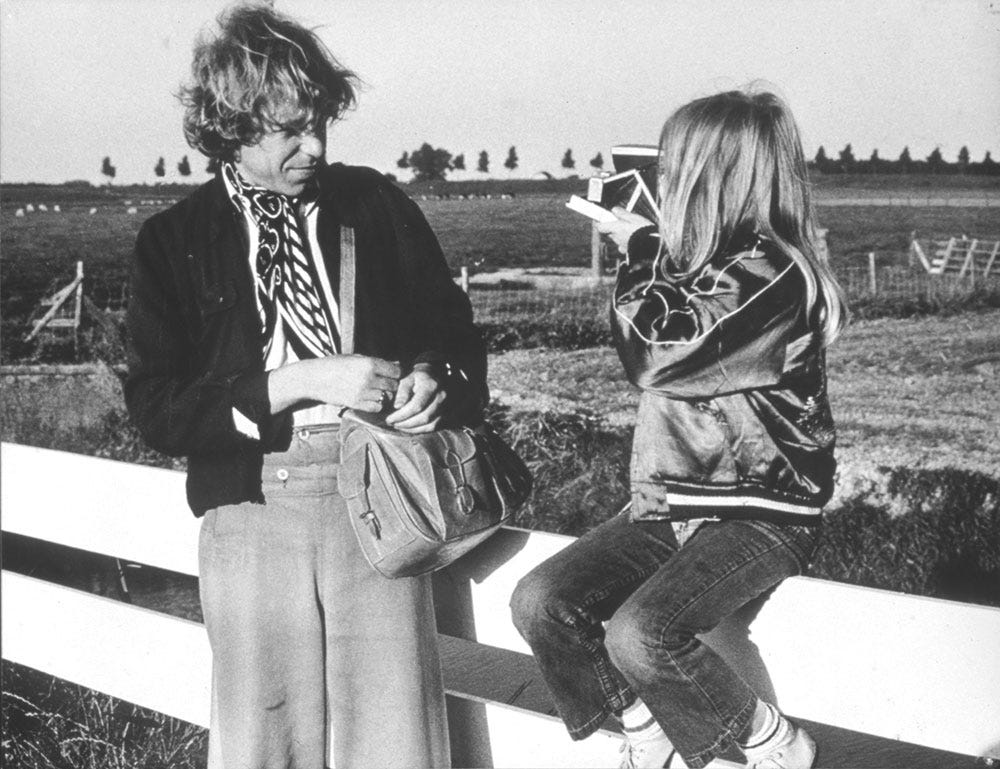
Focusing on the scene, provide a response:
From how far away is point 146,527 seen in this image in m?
2.53

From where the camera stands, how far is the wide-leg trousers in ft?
6.06

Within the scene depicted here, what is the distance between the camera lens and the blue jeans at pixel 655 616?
5.67ft

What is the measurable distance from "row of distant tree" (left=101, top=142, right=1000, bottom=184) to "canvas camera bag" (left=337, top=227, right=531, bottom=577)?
15.0 feet

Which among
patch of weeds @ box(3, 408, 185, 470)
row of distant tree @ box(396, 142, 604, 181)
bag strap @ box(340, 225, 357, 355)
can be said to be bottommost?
patch of weeds @ box(3, 408, 185, 470)

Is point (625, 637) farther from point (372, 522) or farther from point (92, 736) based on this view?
point (92, 736)

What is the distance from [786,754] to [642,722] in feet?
0.87

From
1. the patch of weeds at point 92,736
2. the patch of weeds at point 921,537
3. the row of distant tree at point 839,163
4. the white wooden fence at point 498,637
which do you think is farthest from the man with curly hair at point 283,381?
the row of distant tree at point 839,163

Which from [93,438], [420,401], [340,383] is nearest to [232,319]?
[340,383]

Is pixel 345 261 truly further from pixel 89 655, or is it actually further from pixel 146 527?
pixel 89 655

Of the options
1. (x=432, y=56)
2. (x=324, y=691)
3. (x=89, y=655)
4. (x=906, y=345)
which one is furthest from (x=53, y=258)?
(x=324, y=691)

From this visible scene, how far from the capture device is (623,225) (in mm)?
2160

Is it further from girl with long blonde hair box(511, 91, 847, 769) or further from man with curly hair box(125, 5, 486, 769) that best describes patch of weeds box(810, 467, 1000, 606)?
man with curly hair box(125, 5, 486, 769)

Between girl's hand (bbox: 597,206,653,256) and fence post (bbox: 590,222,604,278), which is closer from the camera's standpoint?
girl's hand (bbox: 597,206,653,256)

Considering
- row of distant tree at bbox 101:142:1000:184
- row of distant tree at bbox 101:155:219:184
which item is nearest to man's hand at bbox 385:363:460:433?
row of distant tree at bbox 101:142:1000:184
